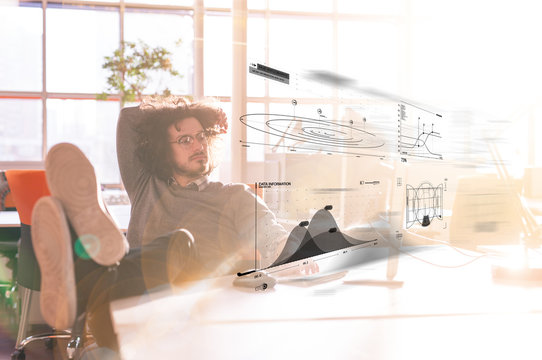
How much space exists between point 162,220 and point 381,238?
2.29ft

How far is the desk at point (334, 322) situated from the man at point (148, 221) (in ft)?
0.16

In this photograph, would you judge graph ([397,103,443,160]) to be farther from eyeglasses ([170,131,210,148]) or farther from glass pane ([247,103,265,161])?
eyeglasses ([170,131,210,148])

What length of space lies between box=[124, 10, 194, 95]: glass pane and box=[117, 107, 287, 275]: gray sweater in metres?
3.50

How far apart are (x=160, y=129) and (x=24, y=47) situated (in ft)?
14.5

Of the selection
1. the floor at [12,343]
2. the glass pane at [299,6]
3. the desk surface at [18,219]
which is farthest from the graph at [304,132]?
the glass pane at [299,6]

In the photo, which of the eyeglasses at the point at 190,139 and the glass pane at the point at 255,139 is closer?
the glass pane at the point at 255,139

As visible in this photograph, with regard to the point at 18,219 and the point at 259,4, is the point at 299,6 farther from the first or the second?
the point at 18,219

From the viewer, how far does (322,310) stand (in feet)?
2.39

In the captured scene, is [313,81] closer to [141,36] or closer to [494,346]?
[494,346]

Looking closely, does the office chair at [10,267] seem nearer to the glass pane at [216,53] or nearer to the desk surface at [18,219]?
the desk surface at [18,219]

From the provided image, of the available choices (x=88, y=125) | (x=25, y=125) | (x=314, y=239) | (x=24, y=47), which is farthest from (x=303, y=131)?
(x=24, y=47)

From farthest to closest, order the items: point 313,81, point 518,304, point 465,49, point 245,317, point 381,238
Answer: point 465,49 < point 381,238 < point 313,81 < point 518,304 < point 245,317

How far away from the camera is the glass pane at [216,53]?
13.3ft

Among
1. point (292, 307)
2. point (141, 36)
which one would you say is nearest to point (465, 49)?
point (292, 307)
